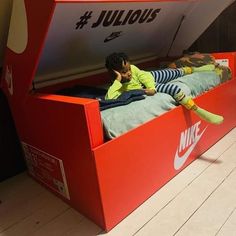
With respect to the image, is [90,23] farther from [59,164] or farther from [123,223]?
[123,223]

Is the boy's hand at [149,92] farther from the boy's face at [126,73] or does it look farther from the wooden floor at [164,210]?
the wooden floor at [164,210]

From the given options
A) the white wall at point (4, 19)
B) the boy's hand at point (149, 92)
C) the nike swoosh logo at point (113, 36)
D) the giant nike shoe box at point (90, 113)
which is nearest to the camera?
the giant nike shoe box at point (90, 113)

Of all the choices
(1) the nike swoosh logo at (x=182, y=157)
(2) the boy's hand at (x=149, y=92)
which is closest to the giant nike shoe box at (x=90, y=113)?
(1) the nike swoosh logo at (x=182, y=157)

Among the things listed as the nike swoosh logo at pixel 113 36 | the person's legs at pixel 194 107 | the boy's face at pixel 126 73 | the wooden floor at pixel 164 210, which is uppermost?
the nike swoosh logo at pixel 113 36

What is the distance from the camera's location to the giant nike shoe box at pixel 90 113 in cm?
83

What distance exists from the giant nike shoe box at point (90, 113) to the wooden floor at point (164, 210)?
0.03 metres

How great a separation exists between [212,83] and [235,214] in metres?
0.60

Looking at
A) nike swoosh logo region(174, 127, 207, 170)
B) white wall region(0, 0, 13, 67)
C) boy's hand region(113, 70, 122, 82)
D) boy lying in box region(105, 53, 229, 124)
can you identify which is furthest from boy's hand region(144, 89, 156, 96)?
white wall region(0, 0, 13, 67)

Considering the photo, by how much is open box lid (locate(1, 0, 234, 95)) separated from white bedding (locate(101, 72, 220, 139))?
0.91 feet

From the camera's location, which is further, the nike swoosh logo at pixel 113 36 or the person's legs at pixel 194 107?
the nike swoosh logo at pixel 113 36

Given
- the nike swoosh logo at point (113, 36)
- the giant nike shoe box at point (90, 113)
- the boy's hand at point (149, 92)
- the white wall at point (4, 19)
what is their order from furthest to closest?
the nike swoosh logo at point (113, 36)
the boy's hand at point (149, 92)
the white wall at point (4, 19)
the giant nike shoe box at point (90, 113)

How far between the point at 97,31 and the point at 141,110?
39 cm

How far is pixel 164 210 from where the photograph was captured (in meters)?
0.94

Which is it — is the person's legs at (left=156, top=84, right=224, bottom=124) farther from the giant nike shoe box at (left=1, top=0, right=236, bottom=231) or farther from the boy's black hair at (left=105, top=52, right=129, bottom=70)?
the boy's black hair at (left=105, top=52, right=129, bottom=70)
